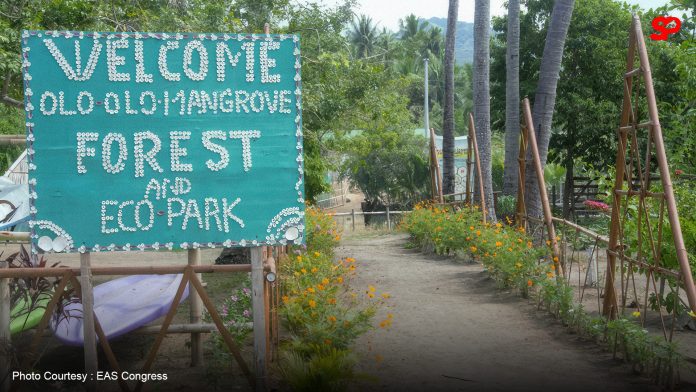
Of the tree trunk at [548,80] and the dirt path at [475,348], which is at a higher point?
the tree trunk at [548,80]

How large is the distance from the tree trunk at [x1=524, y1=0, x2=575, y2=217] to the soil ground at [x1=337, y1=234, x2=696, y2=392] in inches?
130

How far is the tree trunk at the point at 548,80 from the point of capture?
14.0 m

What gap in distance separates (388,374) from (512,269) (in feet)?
13.6

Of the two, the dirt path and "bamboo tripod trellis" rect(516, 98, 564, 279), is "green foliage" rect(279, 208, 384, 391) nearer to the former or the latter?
the dirt path

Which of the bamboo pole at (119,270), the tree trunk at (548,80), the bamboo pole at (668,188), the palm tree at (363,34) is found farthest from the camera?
the palm tree at (363,34)

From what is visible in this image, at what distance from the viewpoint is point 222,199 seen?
19.2 feet

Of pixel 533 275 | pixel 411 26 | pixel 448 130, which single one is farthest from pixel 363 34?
pixel 533 275

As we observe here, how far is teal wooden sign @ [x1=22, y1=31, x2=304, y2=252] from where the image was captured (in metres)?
5.66

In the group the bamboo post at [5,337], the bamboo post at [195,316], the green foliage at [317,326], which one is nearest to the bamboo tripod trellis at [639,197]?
the green foliage at [317,326]

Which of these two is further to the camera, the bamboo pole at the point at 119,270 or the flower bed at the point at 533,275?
the flower bed at the point at 533,275

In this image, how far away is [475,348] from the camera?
770 cm

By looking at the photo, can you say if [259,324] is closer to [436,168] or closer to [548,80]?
[548,80]

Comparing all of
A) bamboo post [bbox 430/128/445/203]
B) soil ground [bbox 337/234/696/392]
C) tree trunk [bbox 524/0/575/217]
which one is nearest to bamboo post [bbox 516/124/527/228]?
soil ground [bbox 337/234/696/392]

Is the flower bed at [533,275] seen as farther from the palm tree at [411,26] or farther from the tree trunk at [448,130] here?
the palm tree at [411,26]
